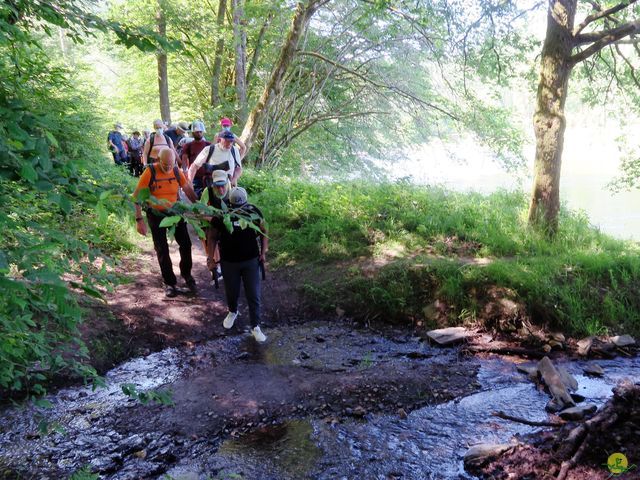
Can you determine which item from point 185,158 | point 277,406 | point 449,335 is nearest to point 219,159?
point 185,158

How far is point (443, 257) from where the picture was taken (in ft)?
24.9

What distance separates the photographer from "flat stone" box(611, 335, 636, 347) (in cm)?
574

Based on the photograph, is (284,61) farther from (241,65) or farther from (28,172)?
(28,172)

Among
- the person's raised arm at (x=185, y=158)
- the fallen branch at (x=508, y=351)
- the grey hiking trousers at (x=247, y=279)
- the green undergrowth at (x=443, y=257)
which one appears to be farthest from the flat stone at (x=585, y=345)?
the person's raised arm at (x=185, y=158)

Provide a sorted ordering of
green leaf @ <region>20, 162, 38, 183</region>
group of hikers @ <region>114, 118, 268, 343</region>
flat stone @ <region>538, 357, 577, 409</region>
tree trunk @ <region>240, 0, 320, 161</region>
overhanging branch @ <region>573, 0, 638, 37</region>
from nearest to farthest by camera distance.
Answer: green leaf @ <region>20, 162, 38, 183</region>
flat stone @ <region>538, 357, 577, 409</region>
group of hikers @ <region>114, 118, 268, 343</region>
overhanging branch @ <region>573, 0, 638, 37</region>
tree trunk @ <region>240, 0, 320, 161</region>

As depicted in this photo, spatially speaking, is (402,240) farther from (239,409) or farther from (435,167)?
(435,167)

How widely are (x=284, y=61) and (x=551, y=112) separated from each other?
7081mm

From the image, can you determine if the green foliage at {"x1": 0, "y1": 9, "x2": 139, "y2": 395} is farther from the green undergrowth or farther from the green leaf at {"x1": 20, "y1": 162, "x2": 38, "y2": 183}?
the green undergrowth

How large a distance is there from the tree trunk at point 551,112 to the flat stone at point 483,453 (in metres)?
5.27

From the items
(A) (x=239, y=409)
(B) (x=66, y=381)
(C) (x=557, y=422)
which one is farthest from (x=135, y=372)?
(C) (x=557, y=422)

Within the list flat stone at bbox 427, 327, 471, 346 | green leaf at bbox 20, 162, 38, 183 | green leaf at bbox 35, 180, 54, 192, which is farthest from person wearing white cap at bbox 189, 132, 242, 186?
green leaf at bbox 20, 162, 38, 183

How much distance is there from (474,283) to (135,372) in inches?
194

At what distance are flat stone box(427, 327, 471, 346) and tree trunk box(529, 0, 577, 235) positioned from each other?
119 inches

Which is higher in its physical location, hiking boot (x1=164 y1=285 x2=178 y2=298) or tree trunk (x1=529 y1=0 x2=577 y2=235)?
tree trunk (x1=529 y1=0 x2=577 y2=235)
